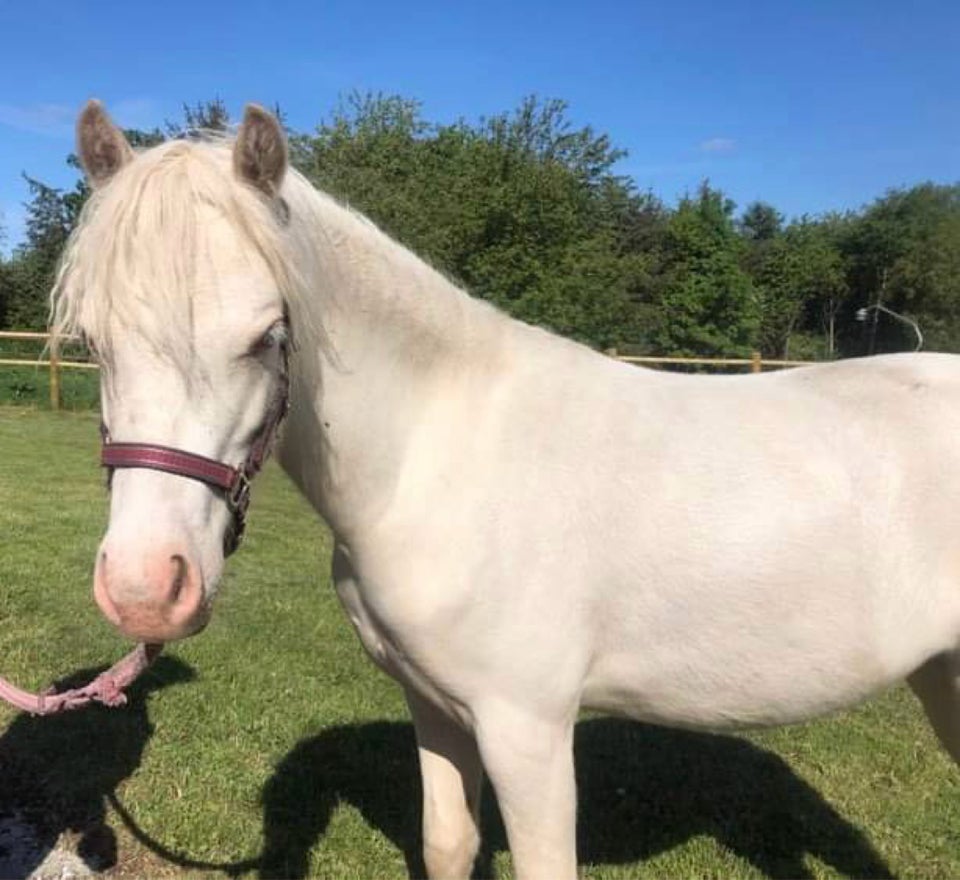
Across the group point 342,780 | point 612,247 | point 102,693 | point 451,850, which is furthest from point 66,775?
point 612,247

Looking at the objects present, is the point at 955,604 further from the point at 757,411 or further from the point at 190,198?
the point at 190,198

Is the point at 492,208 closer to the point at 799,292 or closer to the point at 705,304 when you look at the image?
the point at 705,304

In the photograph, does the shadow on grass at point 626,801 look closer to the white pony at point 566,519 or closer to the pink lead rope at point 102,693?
the pink lead rope at point 102,693

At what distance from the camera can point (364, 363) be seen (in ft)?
6.98

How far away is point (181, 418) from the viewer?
159 cm

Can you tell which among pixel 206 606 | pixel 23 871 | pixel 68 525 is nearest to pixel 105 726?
pixel 23 871

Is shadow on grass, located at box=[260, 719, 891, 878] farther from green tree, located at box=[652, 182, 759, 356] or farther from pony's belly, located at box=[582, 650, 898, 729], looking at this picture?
green tree, located at box=[652, 182, 759, 356]

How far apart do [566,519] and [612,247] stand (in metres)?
44.1

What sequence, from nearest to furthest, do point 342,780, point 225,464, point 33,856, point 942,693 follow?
point 225,464
point 942,693
point 33,856
point 342,780

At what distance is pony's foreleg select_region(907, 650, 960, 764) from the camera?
2.62 m

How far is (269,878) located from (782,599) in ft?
7.15

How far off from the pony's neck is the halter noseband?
217 mm

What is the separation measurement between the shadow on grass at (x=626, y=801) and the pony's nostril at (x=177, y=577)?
2.06 metres

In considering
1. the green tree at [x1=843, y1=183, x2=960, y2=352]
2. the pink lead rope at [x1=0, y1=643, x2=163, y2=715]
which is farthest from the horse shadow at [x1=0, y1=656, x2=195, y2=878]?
the green tree at [x1=843, y1=183, x2=960, y2=352]
